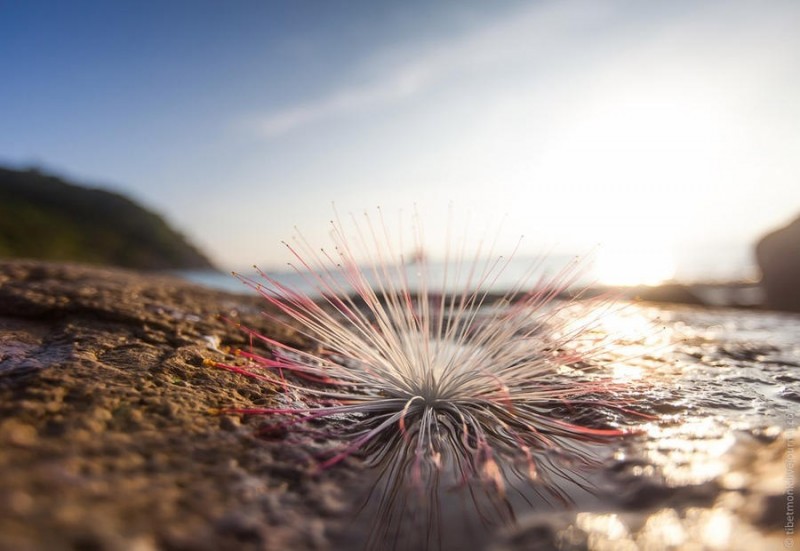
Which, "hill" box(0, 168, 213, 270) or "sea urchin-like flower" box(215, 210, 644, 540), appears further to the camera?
"hill" box(0, 168, 213, 270)

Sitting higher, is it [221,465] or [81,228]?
[81,228]

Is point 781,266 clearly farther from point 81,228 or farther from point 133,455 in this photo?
point 81,228

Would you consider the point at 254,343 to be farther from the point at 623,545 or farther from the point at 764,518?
the point at 764,518

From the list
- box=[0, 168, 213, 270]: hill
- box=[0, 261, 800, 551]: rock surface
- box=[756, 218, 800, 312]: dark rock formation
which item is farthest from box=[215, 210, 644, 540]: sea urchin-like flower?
box=[0, 168, 213, 270]: hill

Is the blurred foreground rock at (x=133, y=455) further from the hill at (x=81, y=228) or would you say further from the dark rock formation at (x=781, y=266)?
the hill at (x=81, y=228)

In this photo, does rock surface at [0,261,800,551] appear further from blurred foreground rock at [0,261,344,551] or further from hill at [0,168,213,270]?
hill at [0,168,213,270]

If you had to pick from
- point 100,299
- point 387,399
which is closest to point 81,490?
point 387,399

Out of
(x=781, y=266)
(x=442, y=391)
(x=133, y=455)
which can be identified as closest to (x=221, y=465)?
(x=133, y=455)
